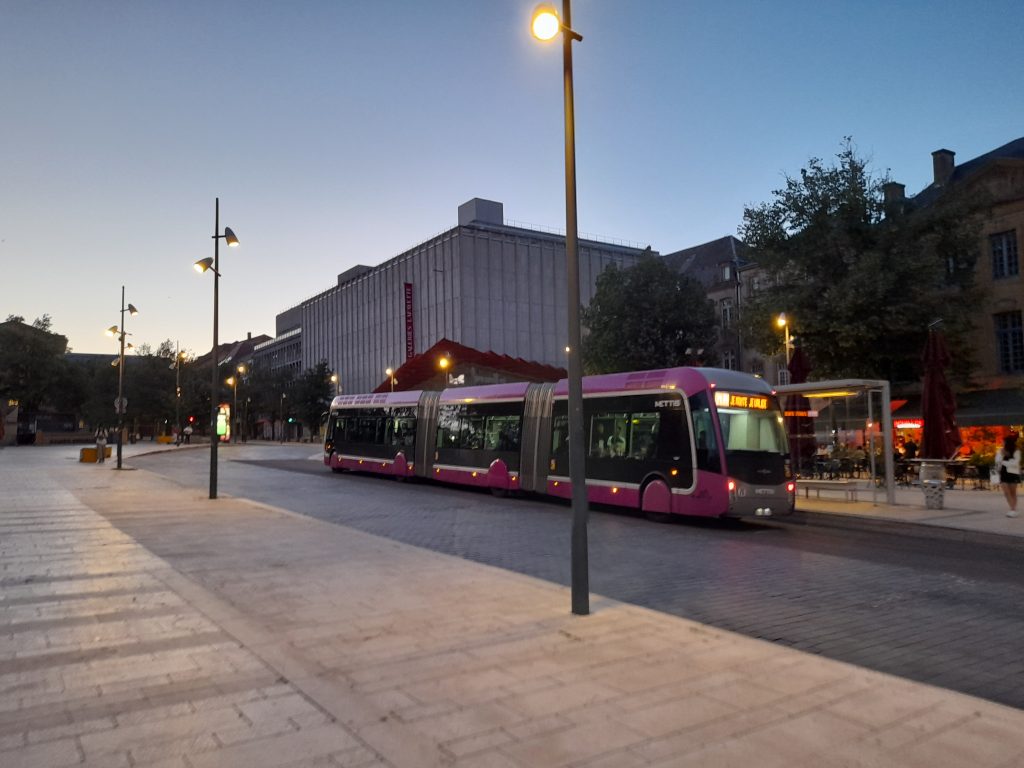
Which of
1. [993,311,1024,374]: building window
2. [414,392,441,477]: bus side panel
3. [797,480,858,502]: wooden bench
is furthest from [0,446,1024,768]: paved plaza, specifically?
[993,311,1024,374]: building window

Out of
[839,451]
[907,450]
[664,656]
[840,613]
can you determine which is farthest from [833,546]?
[907,450]

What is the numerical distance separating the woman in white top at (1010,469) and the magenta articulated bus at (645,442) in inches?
174

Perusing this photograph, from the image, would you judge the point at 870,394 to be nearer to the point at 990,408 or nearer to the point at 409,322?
the point at 990,408

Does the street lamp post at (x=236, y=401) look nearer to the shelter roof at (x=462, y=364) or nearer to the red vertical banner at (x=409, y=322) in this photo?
the red vertical banner at (x=409, y=322)

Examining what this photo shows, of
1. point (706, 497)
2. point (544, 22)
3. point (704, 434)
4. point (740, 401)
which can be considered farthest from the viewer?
point (740, 401)

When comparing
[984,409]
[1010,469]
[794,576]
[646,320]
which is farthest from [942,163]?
[794,576]

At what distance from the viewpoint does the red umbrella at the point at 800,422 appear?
68.1 ft

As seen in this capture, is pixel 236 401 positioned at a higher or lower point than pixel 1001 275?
lower

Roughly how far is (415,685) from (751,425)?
11.6 meters

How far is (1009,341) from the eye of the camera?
3089 cm

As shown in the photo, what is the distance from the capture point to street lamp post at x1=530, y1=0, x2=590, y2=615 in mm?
7016

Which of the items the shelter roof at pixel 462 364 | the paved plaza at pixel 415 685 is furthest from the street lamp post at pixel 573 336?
the shelter roof at pixel 462 364

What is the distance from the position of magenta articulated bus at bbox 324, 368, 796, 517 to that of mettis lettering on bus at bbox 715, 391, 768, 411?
22mm

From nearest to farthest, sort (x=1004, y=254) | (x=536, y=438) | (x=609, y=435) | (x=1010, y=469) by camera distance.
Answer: (x=1010, y=469) → (x=609, y=435) → (x=536, y=438) → (x=1004, y=254)
